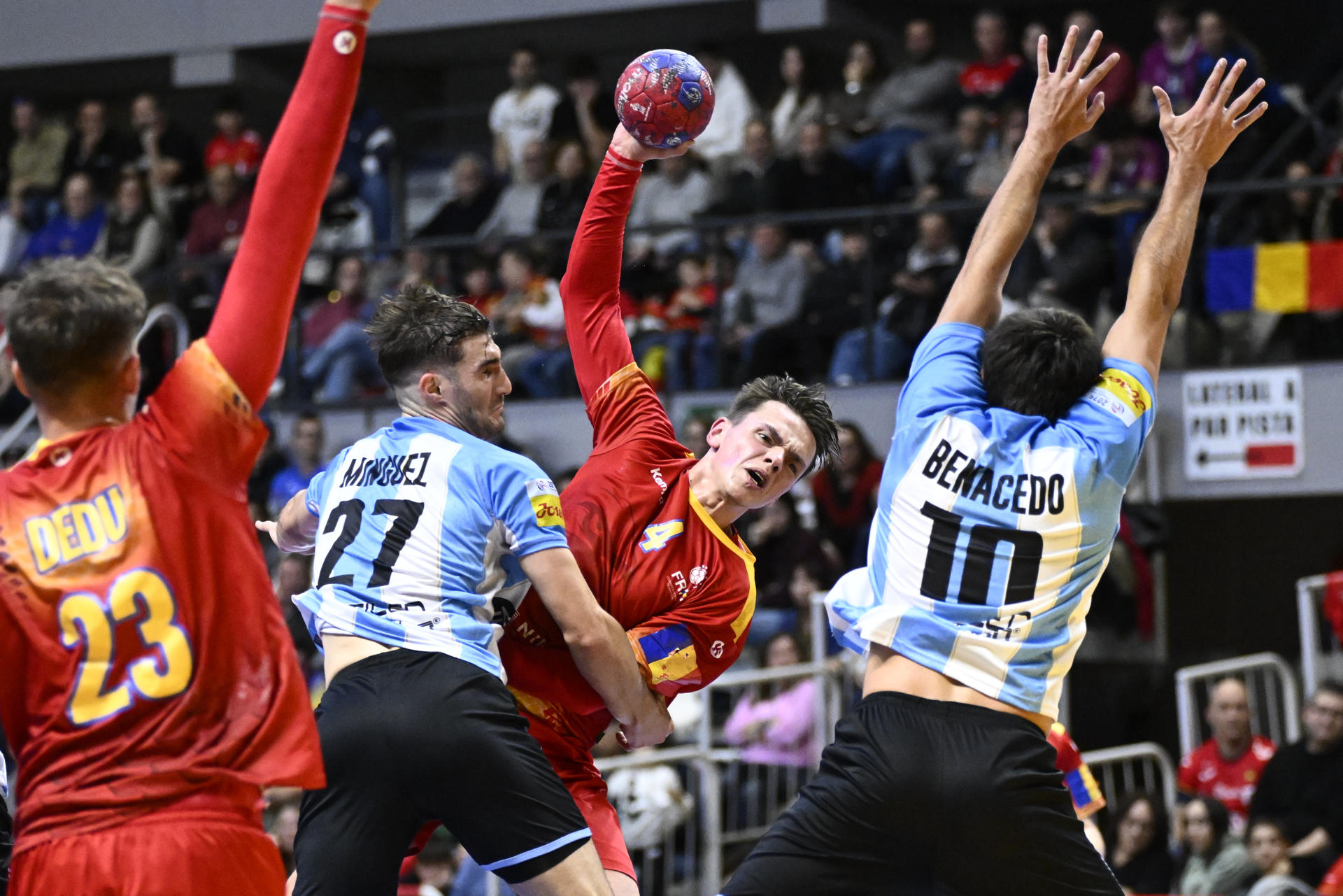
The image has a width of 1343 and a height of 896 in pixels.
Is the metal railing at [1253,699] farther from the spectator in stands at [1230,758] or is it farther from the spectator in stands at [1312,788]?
the spectator in stands at [1312,788]

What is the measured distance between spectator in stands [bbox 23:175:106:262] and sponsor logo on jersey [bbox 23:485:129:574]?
502 inches

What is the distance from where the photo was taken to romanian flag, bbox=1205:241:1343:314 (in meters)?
10.5

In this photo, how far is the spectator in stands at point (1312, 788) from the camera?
8328 mm

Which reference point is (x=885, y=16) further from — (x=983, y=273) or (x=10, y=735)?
(x=10, y=735)

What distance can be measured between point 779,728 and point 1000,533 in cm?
597

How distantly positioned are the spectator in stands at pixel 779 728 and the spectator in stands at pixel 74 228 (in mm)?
8179

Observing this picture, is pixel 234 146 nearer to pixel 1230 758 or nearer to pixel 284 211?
pixel 1230 758

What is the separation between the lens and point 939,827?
3584 millimetres

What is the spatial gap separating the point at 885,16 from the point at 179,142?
664cm

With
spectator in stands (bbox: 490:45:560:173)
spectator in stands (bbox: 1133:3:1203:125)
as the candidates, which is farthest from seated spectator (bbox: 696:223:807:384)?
spectator in stands (bbox: 490:45:560:173)

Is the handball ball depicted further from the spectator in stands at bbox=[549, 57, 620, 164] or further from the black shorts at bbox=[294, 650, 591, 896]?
the spectator in stands at bbox=[549, 57, 620, 164]

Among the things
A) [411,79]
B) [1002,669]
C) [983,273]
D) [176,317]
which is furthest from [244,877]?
[411,79]

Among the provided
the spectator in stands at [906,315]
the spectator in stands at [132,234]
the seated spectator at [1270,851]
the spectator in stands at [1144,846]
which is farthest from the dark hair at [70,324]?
the spectator in stands at [132,234]

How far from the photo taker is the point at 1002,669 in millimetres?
3715
